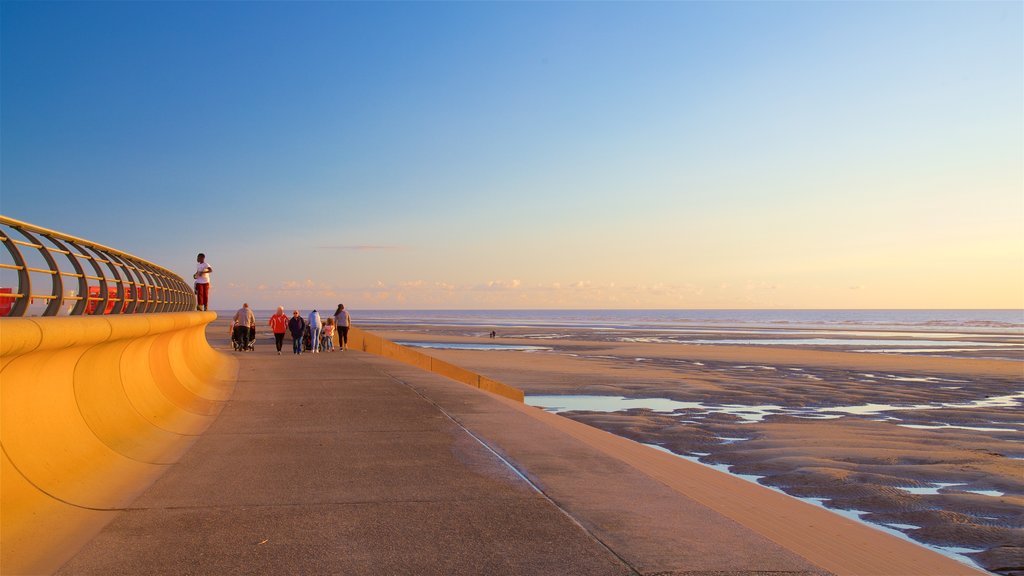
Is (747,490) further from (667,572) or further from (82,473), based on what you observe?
(82,473)

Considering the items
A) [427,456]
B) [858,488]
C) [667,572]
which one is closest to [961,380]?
[858,488]

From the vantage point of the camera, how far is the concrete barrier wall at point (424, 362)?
20.2 metres

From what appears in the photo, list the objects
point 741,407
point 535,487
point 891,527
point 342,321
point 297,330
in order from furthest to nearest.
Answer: point 342,321
point 297,330
point 741,407
point 891,527
point 535,487

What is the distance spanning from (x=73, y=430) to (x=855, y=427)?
46.6 feet

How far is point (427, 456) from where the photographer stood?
8617 millimetres

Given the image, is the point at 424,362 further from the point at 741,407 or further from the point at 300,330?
the point at 741,407

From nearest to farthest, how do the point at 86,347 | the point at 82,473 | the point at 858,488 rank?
the point at 82,473 → the point at 86,347 → the point at 858,488

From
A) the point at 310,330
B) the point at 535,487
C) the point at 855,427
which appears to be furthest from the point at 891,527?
the point at 310,330

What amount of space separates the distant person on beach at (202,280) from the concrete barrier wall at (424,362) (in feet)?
20.3

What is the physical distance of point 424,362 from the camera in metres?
24.2

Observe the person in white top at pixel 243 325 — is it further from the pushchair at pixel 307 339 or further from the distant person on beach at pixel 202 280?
the distant person on beach at pixel 202 280

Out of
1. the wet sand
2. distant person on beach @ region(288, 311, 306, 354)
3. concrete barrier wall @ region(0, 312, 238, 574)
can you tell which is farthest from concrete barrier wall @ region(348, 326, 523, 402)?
concrete barrier wall @ region(0, 312, 238, 574)

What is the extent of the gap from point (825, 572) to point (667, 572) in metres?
1.06

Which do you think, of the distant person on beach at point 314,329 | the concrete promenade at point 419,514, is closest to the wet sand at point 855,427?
the concrete promenade at point 419,514
